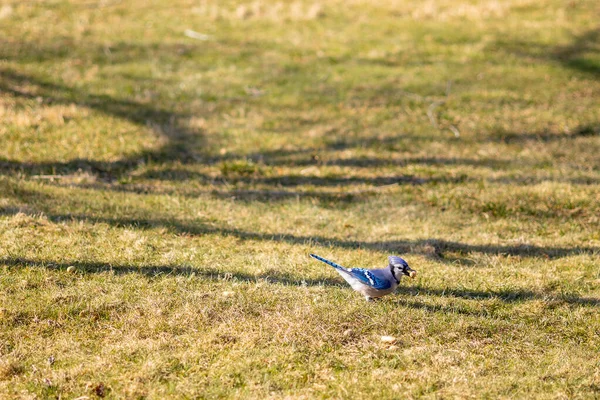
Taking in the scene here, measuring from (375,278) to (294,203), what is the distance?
398 centimetres

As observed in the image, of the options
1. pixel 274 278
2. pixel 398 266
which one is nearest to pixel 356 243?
pixel 274 278

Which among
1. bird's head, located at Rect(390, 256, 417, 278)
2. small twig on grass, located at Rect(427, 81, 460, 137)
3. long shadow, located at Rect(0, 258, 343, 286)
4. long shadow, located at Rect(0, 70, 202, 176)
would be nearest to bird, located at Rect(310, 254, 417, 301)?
bird's head, located at Rect(390, 256, 417, 278)

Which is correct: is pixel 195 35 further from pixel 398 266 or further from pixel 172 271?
pixel 398 266

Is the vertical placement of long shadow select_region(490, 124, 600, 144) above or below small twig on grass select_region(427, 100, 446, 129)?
below

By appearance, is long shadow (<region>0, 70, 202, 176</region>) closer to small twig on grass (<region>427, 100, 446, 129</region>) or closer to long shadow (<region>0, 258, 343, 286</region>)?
long shadow (<region>0, 258, 343, 286</region>)

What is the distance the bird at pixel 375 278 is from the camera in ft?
20.7

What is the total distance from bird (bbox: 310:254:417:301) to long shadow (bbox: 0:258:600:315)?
0.55m

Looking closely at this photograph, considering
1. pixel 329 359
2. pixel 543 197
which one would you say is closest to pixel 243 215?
pixel 329 359

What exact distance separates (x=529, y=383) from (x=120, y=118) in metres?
10.4

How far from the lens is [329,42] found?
759 inches

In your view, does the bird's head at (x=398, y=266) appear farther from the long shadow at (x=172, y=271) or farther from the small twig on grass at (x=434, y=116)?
the small twig on grass at (x=434, y=116)

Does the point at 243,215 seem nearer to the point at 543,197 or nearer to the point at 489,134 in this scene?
the point at 543,197

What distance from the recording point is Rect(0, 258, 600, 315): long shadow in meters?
6.97

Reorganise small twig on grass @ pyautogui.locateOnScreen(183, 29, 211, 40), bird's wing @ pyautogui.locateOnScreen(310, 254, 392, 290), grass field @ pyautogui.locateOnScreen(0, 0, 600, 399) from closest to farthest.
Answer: grass field @ pyautogui.locateOnScreen(0, 0, 600, 399) < bird's wing @ pyautogui.locateOnScreen(310, 254, 392, 290) < small twig on grass @ pyautogui.locateOnScreen(183, 29, 211, 40)
